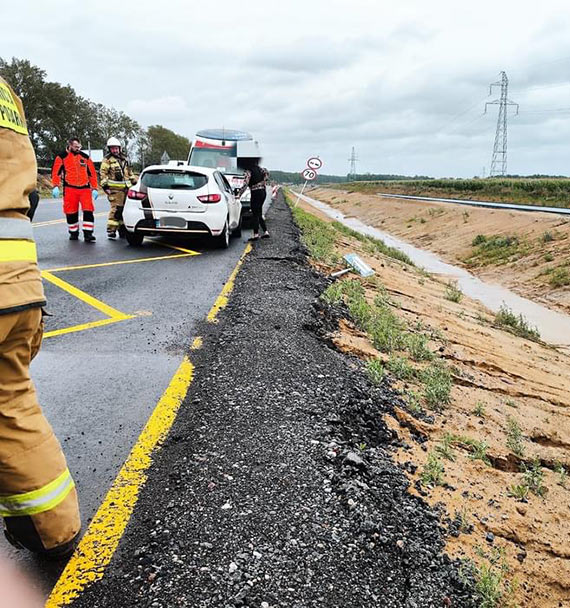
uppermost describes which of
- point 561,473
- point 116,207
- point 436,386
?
point 116,207

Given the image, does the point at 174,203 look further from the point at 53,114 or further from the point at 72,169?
the point at 53,114

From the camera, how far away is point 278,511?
2518 millimetres

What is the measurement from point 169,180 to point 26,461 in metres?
8.43

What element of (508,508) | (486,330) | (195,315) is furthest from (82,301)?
(486,330)

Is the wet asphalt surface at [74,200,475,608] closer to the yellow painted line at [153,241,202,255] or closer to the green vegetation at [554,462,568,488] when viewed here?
the green vegetation at [554,462,568,488]

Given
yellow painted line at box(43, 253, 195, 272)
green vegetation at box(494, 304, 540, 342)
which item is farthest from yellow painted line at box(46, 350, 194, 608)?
green vegetation at box(494, 304, 540, 342)

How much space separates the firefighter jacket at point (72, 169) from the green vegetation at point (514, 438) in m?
8.40

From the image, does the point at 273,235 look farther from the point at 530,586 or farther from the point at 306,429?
the point at 530,586

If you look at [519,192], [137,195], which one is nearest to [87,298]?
[137,195]

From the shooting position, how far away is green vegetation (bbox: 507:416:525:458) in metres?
4.37

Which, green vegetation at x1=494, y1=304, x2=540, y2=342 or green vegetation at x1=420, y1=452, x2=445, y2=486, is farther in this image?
green vegetation at x1=494, y1=304, x2=540, y2=342

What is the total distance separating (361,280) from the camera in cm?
1026

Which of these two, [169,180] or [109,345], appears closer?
[109,345]

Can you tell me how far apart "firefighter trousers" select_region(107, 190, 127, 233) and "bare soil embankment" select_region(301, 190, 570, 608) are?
5284 millimetres
